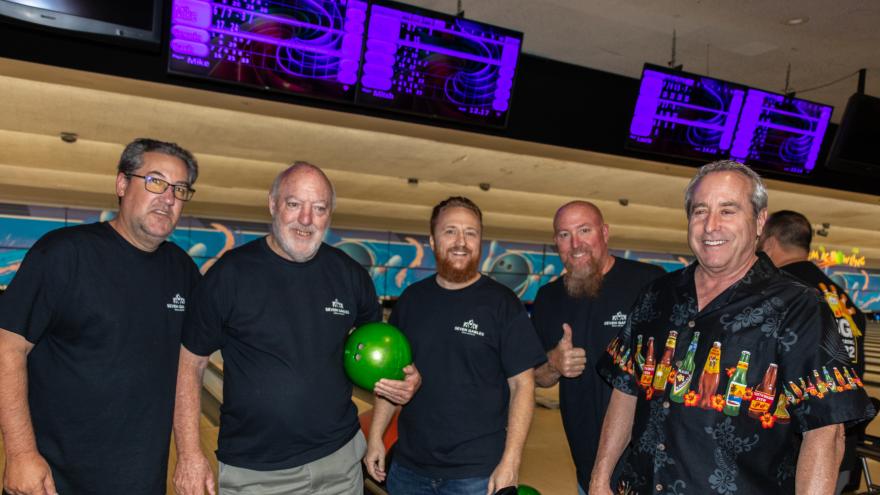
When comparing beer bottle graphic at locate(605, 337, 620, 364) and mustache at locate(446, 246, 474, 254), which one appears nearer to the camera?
beer bottle graphic at locate(605, 337, 620, 364)

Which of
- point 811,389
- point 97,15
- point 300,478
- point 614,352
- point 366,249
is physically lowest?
point 366,249

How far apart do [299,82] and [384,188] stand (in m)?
2.89

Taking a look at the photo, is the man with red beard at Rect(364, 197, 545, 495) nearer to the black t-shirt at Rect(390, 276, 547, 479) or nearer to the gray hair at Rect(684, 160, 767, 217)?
the black t-shirt at Rect(390, 276, 547, 479)

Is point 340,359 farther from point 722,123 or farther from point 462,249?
point 722,123

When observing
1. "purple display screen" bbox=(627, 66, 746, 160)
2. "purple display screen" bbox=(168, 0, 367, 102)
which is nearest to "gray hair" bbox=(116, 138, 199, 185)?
"purple display screen" bbox=(168, 0, 367, 102)

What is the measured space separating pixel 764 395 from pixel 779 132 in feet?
10.8

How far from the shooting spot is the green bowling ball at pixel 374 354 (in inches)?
69.4

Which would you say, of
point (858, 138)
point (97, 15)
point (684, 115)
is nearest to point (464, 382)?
point (97, 15)

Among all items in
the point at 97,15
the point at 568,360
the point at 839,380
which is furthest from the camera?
the point at 97,15

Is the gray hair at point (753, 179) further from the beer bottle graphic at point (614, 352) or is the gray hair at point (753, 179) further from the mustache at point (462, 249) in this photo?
the mustache at point (462, 249)

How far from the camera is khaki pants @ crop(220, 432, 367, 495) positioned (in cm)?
171

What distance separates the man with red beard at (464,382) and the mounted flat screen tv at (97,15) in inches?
56.4

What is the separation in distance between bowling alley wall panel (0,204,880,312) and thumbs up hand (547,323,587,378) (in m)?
6.46

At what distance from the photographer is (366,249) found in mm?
9820
